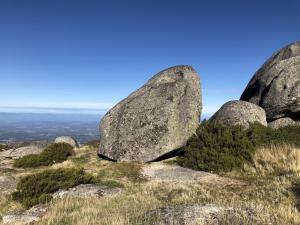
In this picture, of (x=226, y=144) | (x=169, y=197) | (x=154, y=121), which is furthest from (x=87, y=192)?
(x=226, y=144)

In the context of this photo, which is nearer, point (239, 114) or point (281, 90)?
point (239, 114)

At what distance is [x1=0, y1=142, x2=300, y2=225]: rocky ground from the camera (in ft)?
24.1

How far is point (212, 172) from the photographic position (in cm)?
1702

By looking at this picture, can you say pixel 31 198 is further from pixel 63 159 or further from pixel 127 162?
pixel 63 159

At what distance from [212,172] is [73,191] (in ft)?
25.0

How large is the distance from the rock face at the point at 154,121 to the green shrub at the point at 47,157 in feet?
11.1

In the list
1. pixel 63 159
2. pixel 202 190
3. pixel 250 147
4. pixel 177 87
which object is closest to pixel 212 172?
pixel 250 147

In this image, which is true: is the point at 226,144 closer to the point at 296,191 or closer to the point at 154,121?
the point at 154,121

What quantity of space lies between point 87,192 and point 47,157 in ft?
35.9

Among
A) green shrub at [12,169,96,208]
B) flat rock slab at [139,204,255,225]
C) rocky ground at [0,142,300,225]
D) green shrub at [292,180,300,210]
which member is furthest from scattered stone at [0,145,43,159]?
flat rock slab at [139,204,255,225]

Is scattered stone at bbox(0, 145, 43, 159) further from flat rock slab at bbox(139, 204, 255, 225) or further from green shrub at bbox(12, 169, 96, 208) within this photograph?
flat rock slab at bbox(139, 204, 255, 225)

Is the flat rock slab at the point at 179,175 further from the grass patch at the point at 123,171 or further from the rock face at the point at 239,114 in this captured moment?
the rock face at the point at 239,114

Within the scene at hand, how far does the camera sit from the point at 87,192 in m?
12.7

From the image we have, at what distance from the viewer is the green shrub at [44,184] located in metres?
12.2
